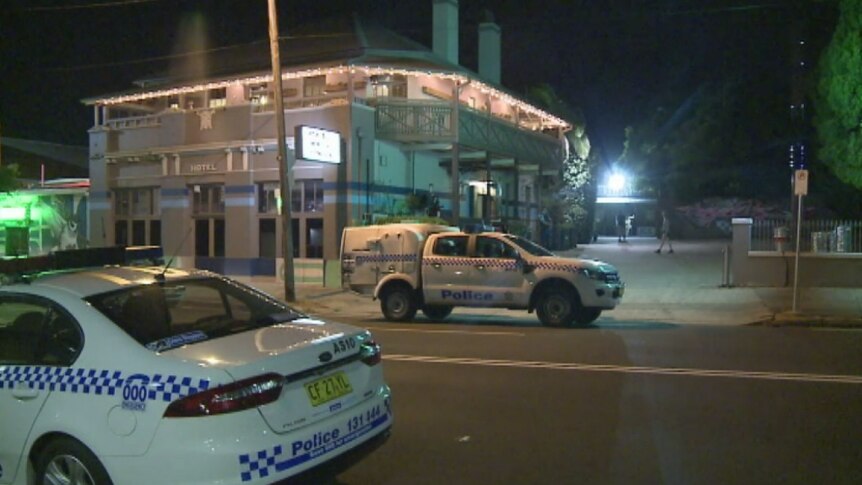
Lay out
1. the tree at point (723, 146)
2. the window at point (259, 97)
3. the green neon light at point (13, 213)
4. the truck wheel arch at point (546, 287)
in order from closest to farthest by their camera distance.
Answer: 1. the truck wheel arch at point (546, 287)
2. the window at point (259, 97)
3. the green neon light at point (13, 213)
4. the tree at point (723, 146)

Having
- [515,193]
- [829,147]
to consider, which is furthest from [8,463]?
[515,193]

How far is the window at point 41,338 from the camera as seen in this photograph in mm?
4742

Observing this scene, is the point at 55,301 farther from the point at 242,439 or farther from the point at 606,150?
the point at 606,150

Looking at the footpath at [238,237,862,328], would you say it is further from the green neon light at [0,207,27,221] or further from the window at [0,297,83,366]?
the window at [0,297,83,366]

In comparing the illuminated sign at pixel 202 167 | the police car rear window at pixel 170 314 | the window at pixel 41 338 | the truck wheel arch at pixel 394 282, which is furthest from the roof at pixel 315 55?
the window at pixel 41 338

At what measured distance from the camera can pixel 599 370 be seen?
9.90m

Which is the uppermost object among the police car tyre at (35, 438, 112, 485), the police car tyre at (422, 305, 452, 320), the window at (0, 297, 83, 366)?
the window at (0, 297, 83, 366)

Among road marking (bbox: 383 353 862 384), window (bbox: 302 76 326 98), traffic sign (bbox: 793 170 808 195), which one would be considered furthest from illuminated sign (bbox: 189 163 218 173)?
traffic sign (bbox: 793 170 808 195)

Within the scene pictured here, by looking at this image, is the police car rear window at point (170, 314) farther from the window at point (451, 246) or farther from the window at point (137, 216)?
the window at point (137, 216)

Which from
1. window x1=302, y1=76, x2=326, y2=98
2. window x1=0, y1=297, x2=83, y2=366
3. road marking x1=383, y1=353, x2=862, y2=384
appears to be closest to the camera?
window x1=0, y1=297, x2=83, y2=366

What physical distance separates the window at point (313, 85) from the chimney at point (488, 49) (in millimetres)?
9405

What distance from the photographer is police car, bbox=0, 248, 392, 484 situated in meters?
4.24

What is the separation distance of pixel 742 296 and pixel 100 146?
21.3 metres

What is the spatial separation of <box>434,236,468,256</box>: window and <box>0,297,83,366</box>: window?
415 inches
